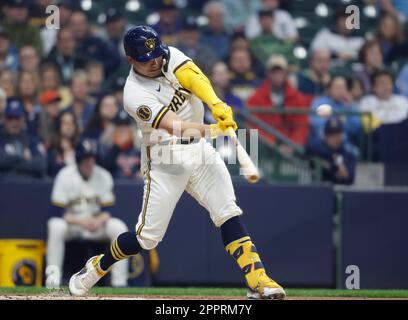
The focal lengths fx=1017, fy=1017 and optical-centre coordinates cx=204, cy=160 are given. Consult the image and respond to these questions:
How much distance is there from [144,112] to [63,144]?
14.4 feet

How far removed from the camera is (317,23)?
14.1 metres

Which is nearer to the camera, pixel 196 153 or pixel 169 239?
pixel 196 153

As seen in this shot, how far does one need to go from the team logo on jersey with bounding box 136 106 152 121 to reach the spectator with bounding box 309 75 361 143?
455cm

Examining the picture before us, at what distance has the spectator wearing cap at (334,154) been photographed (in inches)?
446

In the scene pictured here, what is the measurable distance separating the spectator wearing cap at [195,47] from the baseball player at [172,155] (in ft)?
15.1

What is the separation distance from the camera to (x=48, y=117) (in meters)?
11.6

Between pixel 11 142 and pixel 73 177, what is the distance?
0.85 meters

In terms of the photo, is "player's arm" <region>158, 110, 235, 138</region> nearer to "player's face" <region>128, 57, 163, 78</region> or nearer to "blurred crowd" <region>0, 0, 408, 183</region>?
"player's face" <region>128, 57, 163, 78</region>

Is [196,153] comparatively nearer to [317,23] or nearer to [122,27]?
[122,27]

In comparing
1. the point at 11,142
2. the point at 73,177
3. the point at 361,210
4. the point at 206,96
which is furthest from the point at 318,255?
the point at 206,96

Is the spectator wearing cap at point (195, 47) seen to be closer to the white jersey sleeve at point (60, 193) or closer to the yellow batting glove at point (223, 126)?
the white jersey sleeve at point (60, 193)

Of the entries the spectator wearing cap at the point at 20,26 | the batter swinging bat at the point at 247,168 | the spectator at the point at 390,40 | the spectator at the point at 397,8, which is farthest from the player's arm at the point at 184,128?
the spectator at the point at 397,8

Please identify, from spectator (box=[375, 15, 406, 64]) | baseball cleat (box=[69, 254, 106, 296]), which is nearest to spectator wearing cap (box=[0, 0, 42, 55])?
spectator (box=[375, 15, 406, 64])

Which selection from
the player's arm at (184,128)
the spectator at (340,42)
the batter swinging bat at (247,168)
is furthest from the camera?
the spectator at (340,42)
